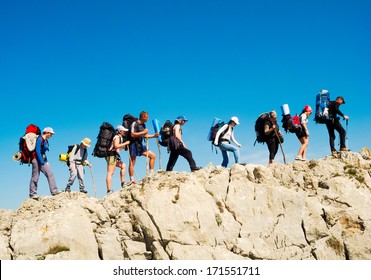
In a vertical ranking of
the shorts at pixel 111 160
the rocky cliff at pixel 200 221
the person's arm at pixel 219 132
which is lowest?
the rocky cliff at pixel 200 221

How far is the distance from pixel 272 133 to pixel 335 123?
3.40 meters

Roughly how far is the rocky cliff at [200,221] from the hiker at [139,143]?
4.98 feet

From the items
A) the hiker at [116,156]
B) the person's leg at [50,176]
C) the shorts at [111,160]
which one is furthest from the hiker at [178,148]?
the person's leg at [50,176]

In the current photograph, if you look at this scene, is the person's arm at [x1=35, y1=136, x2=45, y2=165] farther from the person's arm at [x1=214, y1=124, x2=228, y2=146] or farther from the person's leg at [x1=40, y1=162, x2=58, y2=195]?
the person's arm at [x1=214, y1=124, x2=228, y2=146]

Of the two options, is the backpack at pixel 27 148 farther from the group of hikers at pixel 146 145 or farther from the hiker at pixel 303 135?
the hiker at pixel 303 135

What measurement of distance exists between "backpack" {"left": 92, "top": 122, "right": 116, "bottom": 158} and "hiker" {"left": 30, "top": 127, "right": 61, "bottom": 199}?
6.65 ft

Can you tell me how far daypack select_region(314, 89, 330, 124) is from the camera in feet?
68.4

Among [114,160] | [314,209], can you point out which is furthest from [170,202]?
[314,209]

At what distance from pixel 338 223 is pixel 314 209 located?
1048 mm

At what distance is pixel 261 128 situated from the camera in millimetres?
20391

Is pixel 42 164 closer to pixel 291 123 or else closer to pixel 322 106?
pixel 291 123

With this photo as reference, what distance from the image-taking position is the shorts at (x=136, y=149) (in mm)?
19108

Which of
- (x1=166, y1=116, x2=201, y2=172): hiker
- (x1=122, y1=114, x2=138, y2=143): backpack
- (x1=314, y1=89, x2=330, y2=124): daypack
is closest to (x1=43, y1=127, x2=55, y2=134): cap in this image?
(x1=122, y1=114, x2=138, y2=143): backpack

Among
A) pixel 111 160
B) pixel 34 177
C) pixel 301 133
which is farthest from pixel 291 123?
pixel 34 177
